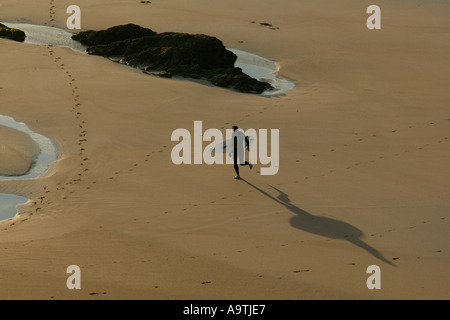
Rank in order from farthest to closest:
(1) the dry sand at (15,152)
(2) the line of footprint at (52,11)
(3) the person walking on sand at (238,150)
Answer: (2) the line of footprint at (52,11), (1) the dry sand at (15,152), (3) the person walking on sand at (238,150)

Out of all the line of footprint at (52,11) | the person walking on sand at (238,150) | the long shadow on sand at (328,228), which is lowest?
the long shadow on sand at (328,228)

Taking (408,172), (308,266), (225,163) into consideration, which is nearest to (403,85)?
(408,172)

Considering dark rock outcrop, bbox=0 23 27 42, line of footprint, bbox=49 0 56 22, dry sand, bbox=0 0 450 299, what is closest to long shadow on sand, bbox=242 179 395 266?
dry sand, bbox=0 0 450 299

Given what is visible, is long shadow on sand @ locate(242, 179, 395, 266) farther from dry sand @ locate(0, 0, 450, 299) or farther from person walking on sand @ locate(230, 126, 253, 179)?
person walking on sand @ locate(230, 126, 253, 179)

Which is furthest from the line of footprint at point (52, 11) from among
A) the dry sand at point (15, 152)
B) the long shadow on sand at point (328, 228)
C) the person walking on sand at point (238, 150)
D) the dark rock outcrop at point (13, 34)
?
the long shadow on sand at point (328, 228)

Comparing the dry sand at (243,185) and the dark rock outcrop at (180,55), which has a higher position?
the dark rock outcrop at (180,55)

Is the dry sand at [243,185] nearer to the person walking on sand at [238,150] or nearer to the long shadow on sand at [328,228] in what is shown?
the long shadow on sand at [328,228]
